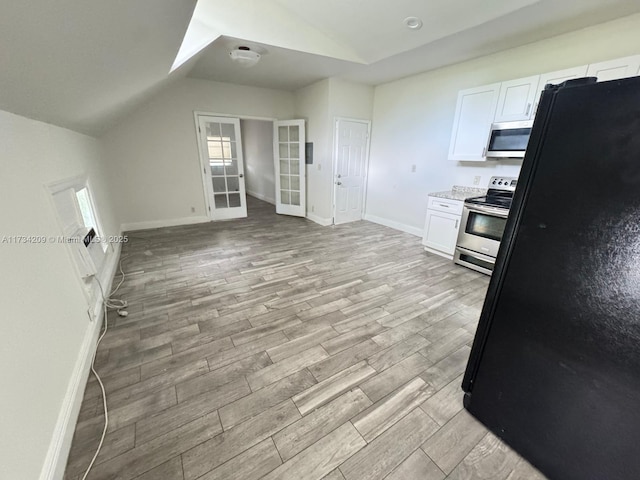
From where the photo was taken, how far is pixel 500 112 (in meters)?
3.06

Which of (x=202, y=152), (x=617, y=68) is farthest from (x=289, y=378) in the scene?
(x=202, y=152)

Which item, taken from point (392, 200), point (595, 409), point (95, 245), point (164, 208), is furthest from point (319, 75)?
point (595, 409)

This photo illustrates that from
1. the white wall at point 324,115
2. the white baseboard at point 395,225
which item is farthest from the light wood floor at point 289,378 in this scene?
the white wall at point 324,115

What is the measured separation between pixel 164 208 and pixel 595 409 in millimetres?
5754

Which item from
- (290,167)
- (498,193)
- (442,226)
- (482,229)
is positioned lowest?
(442,226)

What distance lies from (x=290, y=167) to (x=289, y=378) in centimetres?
471

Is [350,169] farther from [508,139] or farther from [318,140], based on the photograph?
[508,139]

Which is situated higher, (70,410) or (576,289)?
(576,289)

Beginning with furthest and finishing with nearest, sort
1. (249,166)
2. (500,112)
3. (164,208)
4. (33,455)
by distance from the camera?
(249,166), (164,208), (500,112), (33,455)

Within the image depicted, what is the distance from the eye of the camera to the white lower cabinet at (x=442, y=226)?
3.50 meters

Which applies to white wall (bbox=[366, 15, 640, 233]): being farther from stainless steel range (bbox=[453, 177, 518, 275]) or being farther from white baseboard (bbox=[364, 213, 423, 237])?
stainless steel range (bbox=[453, 177, 518, 275])

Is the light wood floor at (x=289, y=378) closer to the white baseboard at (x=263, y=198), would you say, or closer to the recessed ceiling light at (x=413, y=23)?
the recessed ceiling light at (x=413, y=23)

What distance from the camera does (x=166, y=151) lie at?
4.66 m

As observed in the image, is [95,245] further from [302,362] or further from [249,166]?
[249,166]
